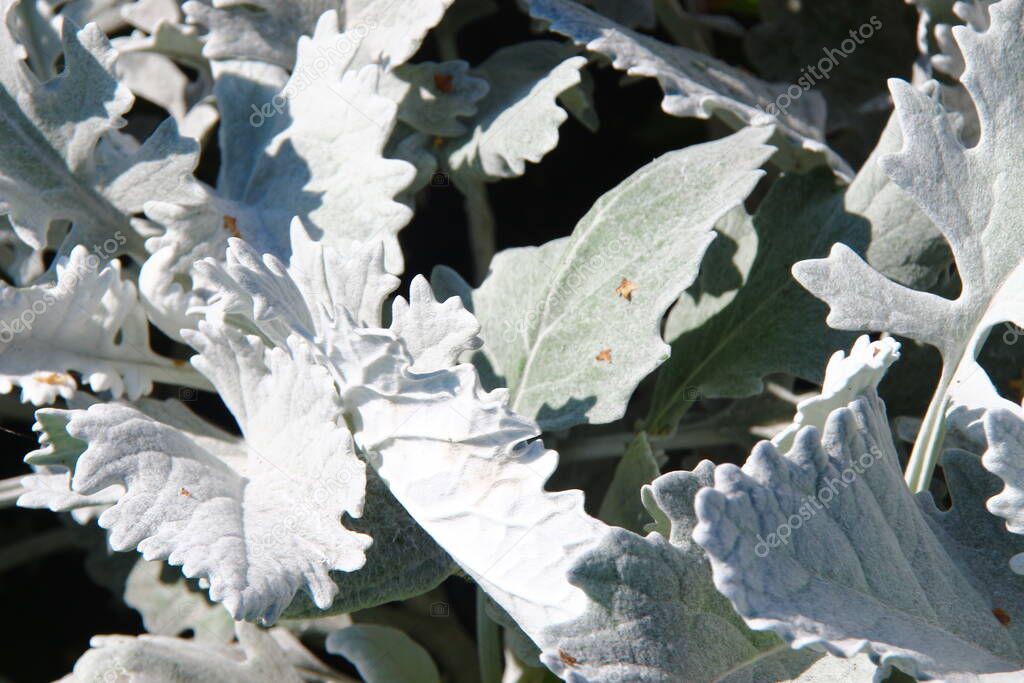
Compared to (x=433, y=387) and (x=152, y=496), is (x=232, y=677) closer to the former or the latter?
(x=152, y=496)

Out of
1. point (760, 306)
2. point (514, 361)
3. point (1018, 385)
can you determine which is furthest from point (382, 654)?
point (1018, 385)

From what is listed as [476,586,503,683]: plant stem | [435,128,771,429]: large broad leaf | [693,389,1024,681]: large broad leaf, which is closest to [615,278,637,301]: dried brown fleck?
[435,128,771,429]: large broad leaf
